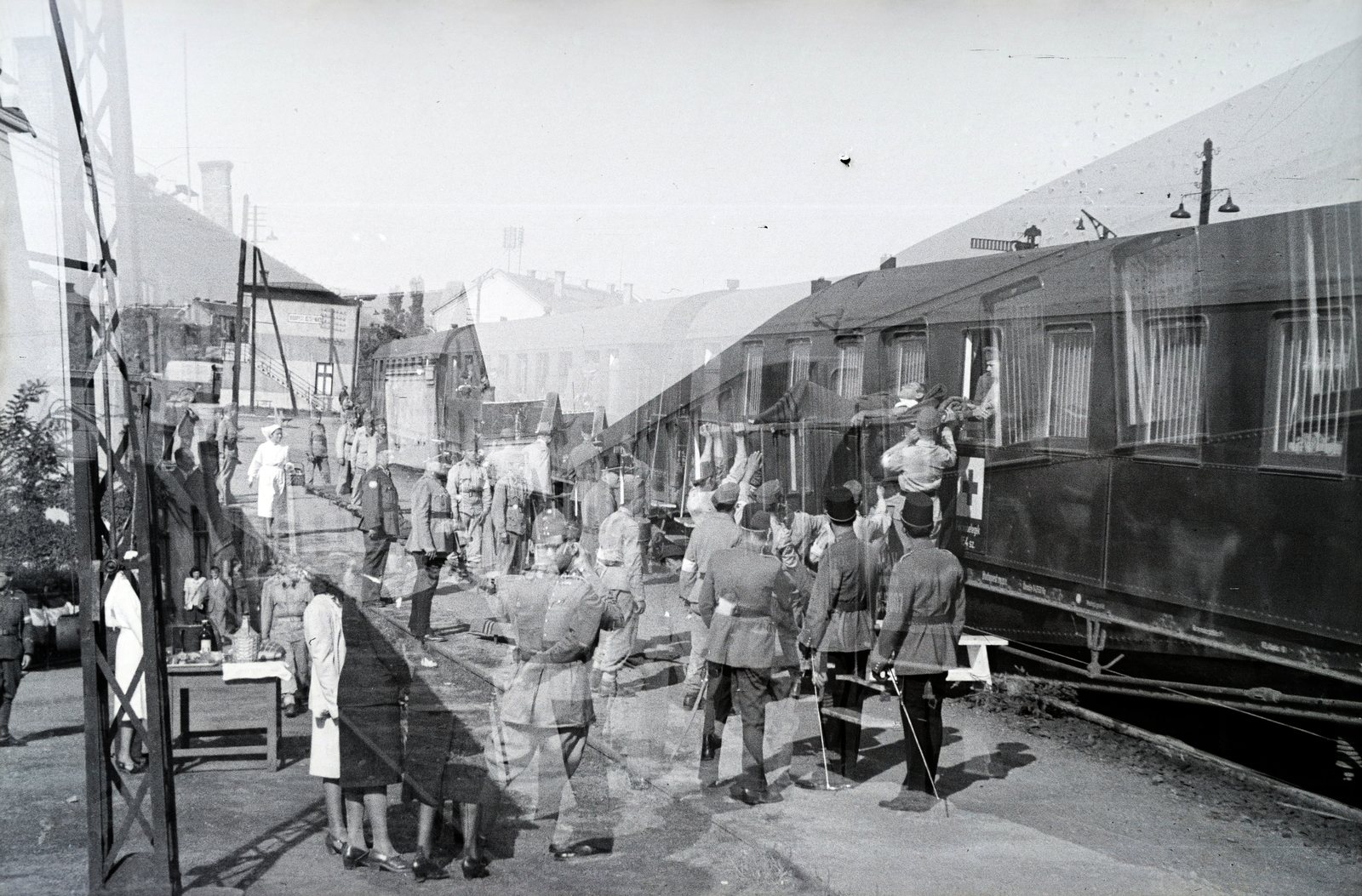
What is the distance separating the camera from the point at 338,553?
8039mm

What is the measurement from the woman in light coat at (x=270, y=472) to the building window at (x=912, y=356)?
5128 millimetres

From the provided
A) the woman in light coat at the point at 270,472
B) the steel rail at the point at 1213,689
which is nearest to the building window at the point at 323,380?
the woman in light coat at the point at 270,472

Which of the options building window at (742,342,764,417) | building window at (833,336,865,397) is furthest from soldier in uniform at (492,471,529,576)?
building window at (833,336,865,397)

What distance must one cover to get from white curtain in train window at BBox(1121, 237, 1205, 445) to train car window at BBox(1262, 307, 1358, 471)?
45 cm

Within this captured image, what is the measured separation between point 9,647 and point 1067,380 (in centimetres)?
780

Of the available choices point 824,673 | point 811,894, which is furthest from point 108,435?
point 824,673

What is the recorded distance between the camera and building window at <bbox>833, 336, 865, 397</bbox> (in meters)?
7.90

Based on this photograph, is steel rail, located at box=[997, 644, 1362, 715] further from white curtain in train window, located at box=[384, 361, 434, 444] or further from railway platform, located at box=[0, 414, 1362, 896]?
white curtain in train window, located at box=[384, 361, 434, 444]

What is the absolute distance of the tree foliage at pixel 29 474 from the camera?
8.80 meters

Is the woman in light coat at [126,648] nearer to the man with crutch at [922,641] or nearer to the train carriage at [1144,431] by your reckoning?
the man with crutch at [922,641]

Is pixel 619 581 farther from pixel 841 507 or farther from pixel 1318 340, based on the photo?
pixel 1318 340

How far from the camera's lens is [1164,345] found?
5949 millimetres

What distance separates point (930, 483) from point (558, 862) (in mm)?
3591

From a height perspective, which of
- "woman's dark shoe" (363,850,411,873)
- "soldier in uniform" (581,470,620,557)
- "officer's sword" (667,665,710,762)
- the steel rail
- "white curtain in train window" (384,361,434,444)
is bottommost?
"woman's dark shoe" (363,850,411,873)
